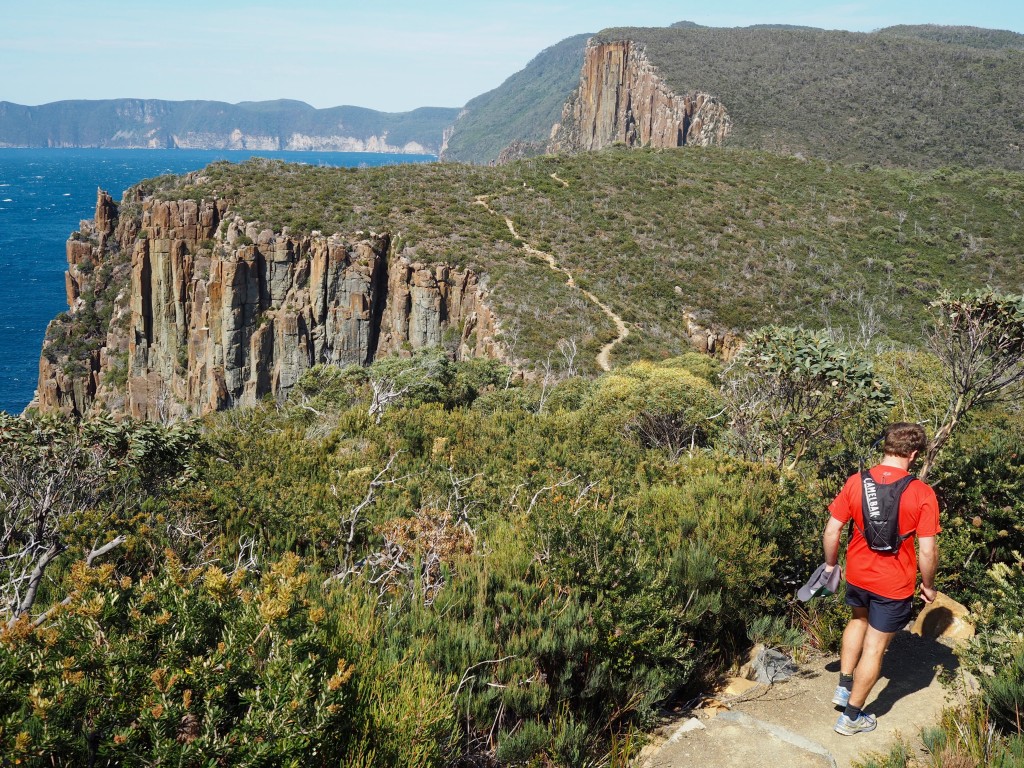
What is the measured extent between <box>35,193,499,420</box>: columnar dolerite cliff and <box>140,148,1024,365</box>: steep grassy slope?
1.40 metres

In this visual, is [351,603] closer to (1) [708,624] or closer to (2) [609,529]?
(2) [609,529]

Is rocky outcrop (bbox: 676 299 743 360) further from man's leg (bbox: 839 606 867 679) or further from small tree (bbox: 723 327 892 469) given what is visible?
man's leg (bbox: 839 606 867 679)

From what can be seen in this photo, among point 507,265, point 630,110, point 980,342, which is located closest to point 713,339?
point 507,265

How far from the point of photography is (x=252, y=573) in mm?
4754

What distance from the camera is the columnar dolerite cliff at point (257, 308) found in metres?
32.2

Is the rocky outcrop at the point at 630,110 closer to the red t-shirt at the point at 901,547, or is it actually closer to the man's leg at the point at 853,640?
the red t-shirt at the point at 901,547

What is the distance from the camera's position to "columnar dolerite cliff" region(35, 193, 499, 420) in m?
32.2

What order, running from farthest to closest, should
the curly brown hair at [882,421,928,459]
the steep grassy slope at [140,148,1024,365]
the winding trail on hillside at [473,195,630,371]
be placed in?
the steep grassy slope at [140,148,1024,365], the winding trail on hillside at [473,195,630,371], the curly brown hair at [882,421,928,459]

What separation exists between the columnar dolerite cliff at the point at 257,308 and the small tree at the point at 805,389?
1973 centimetres

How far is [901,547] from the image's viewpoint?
4.32 metres

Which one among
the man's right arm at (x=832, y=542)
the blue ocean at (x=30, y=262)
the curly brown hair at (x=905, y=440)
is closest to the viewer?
the curly brown hair at (x=905, y=440)

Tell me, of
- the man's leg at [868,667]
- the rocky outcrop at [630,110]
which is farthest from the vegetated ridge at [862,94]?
the man's leg at [868,667]

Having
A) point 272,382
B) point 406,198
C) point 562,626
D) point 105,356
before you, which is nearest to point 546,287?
point 406,198

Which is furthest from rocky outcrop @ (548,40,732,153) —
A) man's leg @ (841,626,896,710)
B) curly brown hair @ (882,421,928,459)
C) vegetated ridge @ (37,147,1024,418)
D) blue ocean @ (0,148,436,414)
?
man's leg @ (841,626,896,710)
